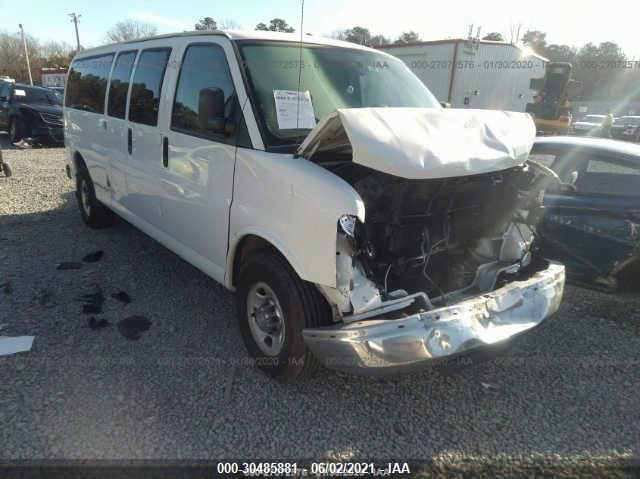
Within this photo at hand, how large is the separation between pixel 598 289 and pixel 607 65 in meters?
13.0

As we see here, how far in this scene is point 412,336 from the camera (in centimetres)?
228

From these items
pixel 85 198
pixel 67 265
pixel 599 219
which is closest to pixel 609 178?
pixel 599 219

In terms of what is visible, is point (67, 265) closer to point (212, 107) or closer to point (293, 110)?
point (212, 107)

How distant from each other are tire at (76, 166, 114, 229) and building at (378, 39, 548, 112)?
1610cm

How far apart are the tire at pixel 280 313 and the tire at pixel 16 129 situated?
13998 mm

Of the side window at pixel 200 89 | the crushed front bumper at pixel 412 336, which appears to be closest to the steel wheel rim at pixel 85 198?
the side window at pixel 200 89

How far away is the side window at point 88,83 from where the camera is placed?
16.7 ft

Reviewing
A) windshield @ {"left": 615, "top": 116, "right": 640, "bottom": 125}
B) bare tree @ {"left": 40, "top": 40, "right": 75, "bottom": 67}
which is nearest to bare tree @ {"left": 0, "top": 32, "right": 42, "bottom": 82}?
bare tree @ {"left": 40, "top": 40, "right": 75, "bottom": 67}

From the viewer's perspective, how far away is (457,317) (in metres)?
2.43

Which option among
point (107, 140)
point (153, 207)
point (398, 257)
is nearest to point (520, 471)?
point (398, 257)

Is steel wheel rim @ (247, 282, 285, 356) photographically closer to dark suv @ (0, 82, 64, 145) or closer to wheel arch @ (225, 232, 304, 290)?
wheel arch @ (225, 232, 304, 290)

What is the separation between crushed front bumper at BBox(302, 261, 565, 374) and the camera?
2283mm

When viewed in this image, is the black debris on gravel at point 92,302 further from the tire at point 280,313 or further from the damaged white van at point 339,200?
the tire at point 280,313

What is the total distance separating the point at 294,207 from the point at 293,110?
2.70 feet
